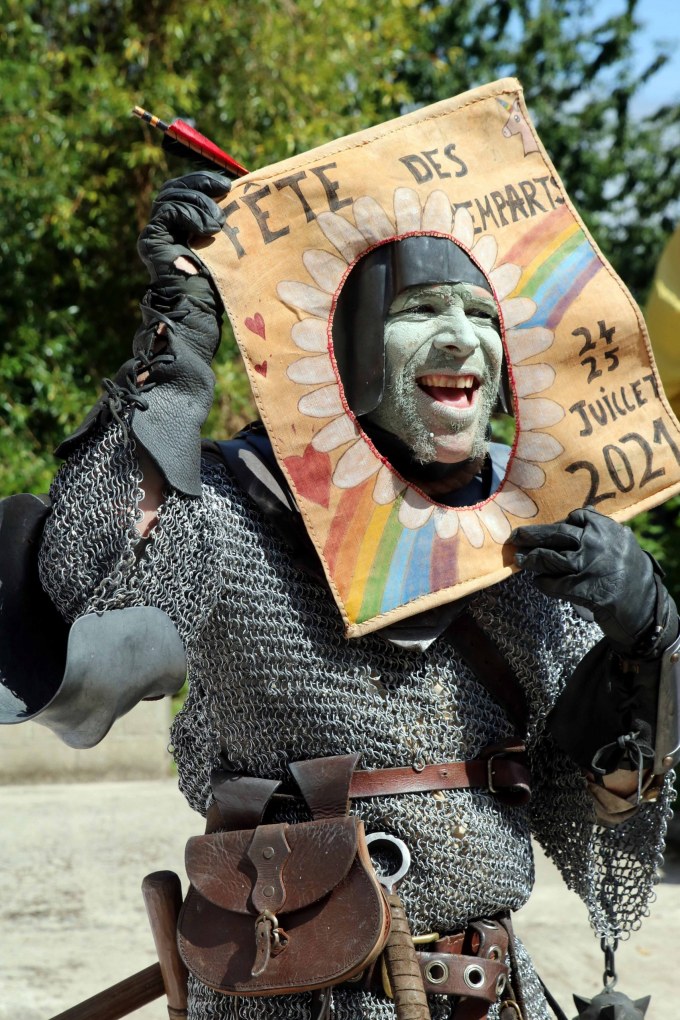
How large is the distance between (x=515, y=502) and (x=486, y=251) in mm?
432

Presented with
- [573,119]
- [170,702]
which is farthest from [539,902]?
[573,119]

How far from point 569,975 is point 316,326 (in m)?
3.01

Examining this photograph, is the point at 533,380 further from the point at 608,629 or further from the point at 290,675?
the point at 290,675

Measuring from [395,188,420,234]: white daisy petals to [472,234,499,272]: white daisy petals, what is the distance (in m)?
0.12

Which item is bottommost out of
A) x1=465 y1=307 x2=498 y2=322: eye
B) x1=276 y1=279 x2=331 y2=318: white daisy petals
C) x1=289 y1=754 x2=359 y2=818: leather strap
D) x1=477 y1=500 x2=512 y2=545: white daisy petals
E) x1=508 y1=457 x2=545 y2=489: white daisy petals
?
x1=289 y1=754 x2=359 y2=818: leather strap

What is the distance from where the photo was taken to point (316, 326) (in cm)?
208

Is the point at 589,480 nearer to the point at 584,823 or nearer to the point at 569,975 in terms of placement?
the point at 584,823

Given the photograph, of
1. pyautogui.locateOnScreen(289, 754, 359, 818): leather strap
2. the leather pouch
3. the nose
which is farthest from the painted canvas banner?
the leather pouch

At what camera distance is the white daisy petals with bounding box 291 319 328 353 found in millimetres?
2066

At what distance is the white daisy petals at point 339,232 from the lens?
209 cm

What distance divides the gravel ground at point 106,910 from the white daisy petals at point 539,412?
259 cm

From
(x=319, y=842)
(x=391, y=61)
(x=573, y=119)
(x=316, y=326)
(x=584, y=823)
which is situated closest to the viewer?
(x=319, y=842)

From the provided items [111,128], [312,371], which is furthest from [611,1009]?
[111,128]

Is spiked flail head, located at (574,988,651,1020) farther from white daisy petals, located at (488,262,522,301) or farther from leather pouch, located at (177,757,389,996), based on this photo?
white daisy petals, located at (488,262,522,301)
